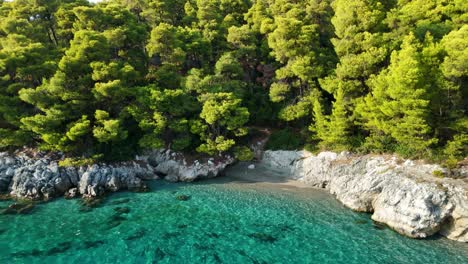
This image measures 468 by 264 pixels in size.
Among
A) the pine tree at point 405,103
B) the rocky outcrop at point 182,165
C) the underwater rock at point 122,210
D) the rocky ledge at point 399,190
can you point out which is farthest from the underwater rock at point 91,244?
the pine tree at point 405,103

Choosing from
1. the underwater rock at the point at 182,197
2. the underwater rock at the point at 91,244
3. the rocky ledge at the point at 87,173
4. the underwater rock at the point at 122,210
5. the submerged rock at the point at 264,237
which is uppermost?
the rocky ledge at the point at 87,173

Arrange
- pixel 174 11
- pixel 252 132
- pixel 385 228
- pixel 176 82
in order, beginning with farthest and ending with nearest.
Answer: pixel 174 11 → pixel 252 132 → pixel 176 82 → pixel 385 228

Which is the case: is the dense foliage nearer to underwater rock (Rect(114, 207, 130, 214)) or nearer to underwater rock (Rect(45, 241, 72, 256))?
underwater rock (Rect(114, 207, 130, 214))

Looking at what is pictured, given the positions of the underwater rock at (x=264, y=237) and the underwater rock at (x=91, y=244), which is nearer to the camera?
the underwater rock at (x=91, y=244)

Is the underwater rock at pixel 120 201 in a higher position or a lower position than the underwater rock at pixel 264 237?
higher

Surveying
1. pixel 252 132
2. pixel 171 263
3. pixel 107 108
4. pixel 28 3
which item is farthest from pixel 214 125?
pixel 28 3

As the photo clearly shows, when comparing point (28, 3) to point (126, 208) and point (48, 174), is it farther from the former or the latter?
point (126, 208)

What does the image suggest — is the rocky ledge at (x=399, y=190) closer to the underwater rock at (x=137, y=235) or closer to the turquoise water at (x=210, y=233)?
the turquoise water at (x=210, y=233)

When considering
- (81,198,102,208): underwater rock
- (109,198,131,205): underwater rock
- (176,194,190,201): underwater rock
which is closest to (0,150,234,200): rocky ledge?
(81,198,102,208): underwater rock
